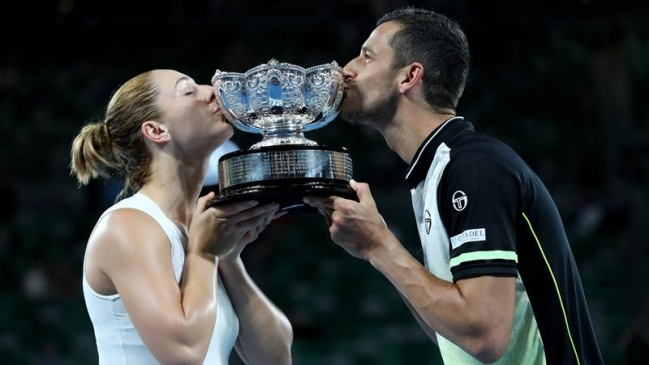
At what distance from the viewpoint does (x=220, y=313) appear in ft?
9.50

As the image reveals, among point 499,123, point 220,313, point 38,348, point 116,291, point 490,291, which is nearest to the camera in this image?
point 490,291

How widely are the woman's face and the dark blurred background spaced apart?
4.80 metres

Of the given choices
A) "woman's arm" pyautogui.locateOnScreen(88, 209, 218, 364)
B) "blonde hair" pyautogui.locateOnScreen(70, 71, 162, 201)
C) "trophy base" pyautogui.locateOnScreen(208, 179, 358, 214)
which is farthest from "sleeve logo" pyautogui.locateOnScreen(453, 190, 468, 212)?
"blonde hair" pyautogui.locateOnScreen(70, 71, 162, 201)

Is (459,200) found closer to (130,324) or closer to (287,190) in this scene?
(287,190)

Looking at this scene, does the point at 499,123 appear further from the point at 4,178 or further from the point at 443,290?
the point at 443,290

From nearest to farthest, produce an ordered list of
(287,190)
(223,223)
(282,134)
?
(287,190) → (223,223) → (282,134)

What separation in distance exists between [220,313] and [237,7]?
334 inches

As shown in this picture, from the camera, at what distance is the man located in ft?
7.77

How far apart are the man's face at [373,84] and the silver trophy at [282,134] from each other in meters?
0.06

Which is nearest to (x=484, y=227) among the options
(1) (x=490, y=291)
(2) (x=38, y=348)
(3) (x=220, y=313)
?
(1) (x=490, y=291)

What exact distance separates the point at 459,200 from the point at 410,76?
537mm

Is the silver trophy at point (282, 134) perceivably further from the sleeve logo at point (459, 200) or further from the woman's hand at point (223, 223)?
the sleeve logo at point (459, 200)

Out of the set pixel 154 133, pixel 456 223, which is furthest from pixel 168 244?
pixel 456 223

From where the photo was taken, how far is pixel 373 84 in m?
2.87
